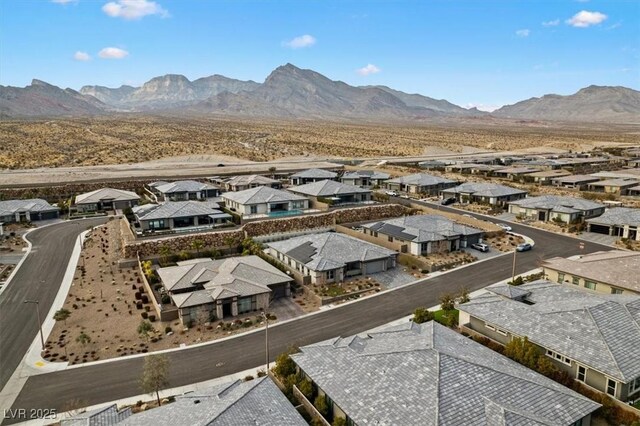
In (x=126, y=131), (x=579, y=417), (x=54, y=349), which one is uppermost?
(x=126, y=131)

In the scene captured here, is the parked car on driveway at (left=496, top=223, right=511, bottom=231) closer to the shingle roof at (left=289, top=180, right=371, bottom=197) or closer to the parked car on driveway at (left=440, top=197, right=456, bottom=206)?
the parked car on driveway at (left=440, top=197, right=456, bottom=206)

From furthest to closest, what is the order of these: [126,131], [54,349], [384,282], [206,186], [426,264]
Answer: [126,131], [206,186], [426,264], [384,282], [54,349]

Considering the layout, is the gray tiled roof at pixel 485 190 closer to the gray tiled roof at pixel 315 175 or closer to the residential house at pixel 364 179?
the residential house at pixel 364 179

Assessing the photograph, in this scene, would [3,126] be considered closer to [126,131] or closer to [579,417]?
[126,131]

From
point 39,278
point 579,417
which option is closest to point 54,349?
point 39,278

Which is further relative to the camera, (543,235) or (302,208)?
(302,208)

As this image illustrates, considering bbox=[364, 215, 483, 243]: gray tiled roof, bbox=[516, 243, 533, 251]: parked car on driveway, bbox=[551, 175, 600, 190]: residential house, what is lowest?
bbox=[516, 243, 533, 251]: parked car on driveway

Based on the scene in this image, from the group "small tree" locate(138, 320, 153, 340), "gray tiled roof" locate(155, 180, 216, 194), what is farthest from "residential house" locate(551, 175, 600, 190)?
"small tree" locate(138, 320, 153, 340)

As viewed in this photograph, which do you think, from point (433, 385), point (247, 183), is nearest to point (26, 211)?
point (247, 183)
